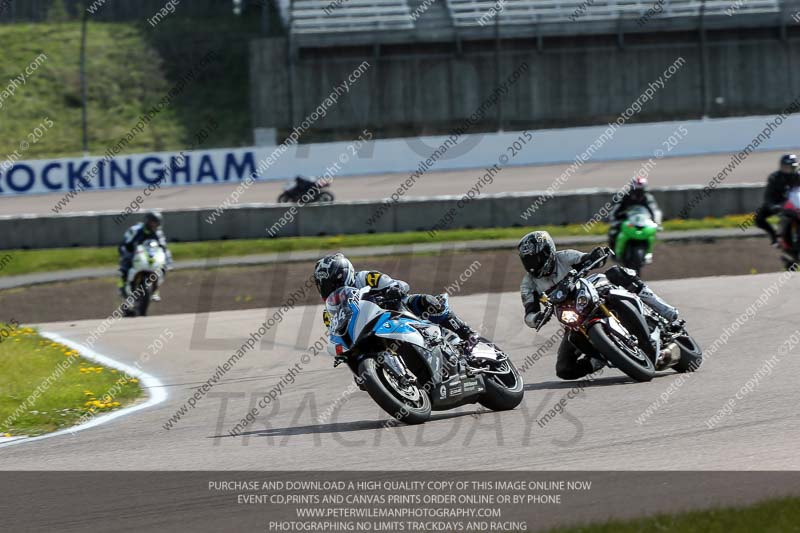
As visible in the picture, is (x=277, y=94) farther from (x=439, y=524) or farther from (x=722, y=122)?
(x=439, y=524)

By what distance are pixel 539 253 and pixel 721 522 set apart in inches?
166

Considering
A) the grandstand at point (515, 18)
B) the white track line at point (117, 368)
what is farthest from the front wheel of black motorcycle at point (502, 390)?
the grandstand at point (515, 18)

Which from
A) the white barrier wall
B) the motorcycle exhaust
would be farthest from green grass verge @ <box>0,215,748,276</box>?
the motorcycle exhaust

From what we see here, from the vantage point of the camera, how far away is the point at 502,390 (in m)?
8.94

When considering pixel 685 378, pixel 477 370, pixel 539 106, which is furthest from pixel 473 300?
pixel 539 106

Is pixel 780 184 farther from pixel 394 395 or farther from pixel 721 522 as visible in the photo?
pixel 721 522

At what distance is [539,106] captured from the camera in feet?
145

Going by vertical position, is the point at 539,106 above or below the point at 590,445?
above

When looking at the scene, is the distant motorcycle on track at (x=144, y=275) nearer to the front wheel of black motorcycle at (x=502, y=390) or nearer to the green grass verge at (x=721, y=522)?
the front wheel of black motorcycle at (x=502, y=390)

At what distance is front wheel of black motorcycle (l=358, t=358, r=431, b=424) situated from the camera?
26.5ft

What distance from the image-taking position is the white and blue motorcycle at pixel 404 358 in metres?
8.22

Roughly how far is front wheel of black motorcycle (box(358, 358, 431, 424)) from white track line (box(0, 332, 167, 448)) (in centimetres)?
294

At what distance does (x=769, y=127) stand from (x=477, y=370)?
2992 centimetres

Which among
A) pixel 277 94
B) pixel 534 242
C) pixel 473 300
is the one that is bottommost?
pixel 473 300
